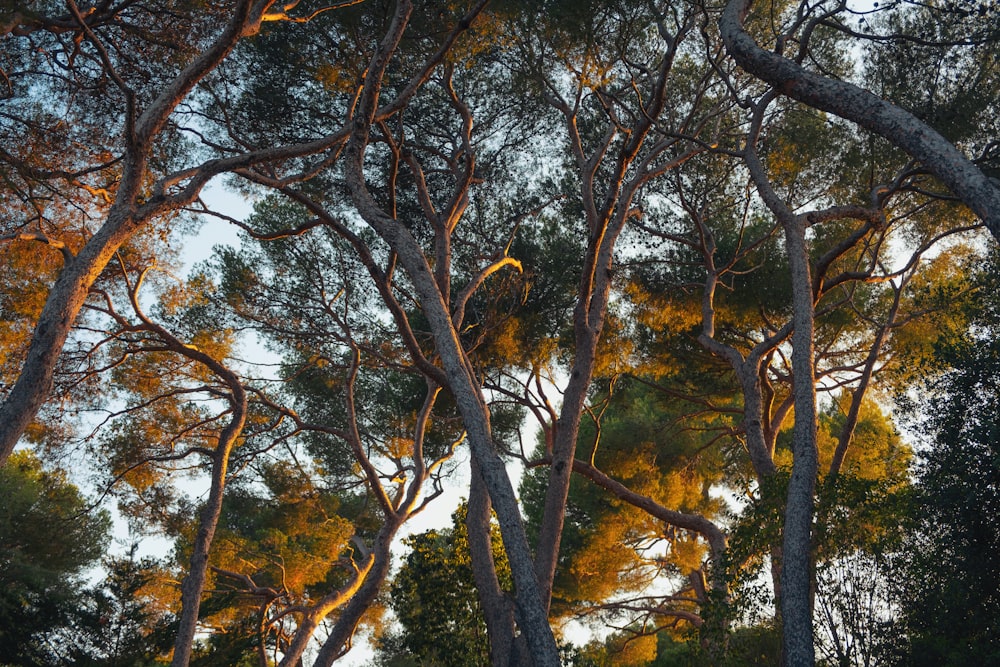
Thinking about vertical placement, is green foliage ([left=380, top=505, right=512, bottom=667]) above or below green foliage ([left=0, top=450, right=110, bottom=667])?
below

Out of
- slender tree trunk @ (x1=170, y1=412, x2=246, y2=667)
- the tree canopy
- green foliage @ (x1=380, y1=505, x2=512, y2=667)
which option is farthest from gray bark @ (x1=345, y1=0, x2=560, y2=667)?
slender tree trunk @ (x1=170, y1=412, x2=246, y2=667)

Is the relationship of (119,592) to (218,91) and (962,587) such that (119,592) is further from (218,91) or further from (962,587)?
(962,587)

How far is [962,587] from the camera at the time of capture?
546cm

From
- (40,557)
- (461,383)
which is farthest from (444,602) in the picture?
(40,557)

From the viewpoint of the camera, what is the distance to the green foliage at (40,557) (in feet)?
36.1

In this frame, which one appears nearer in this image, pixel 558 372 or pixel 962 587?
pixel 962 587

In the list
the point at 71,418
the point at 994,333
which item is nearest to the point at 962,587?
the point at 994,333

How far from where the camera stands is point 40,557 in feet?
49.9

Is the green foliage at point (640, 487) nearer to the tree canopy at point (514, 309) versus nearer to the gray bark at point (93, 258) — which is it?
the tree canopy at point (514, 309)

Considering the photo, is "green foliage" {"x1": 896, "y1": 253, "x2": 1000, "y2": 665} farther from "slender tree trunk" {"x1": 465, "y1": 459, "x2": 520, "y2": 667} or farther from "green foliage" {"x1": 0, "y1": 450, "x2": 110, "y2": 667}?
"green foliage" {"x1": 0, "y1": 450, "x2": 110, "y2": 667}

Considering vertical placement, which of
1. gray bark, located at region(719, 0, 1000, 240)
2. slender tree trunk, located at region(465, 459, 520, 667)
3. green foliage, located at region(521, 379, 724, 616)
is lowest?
slender tree trunk, located at region(465, 459, 520, 667)

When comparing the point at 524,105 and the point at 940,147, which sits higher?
the point at 524,105

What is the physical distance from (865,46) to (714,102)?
1.78 meters

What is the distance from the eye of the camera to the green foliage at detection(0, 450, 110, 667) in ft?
36.1
